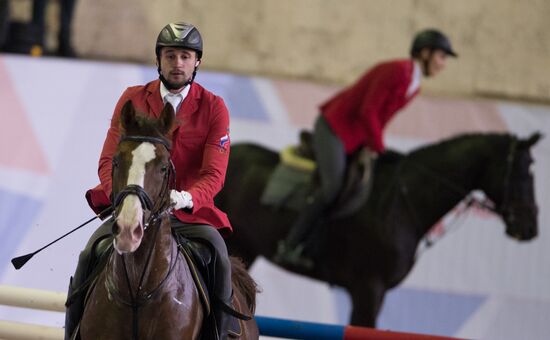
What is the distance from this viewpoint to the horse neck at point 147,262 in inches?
143

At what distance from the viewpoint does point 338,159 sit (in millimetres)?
7203

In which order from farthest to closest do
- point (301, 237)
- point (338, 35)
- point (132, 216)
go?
point (338, 35) < point (301, 237) < point (132, 216)

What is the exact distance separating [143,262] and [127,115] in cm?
49

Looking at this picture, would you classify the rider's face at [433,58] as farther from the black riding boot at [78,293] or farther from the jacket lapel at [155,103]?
the black riding boot at [78,293]

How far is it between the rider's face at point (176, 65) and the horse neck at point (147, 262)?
540mm

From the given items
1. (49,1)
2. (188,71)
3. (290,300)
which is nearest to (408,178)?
(290,300)

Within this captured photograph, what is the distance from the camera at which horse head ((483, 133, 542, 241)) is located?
284 inches

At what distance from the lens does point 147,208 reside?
11.1 feet

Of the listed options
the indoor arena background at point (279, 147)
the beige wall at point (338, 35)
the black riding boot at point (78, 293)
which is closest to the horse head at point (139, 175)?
the black riding boot at point (78, 293)

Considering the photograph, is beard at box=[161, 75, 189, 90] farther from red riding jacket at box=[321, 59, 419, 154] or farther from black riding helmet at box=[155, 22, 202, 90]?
red riding jacket at box=[321, 59, 419, 154]

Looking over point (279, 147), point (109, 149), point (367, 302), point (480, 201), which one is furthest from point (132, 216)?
point (279, 147)

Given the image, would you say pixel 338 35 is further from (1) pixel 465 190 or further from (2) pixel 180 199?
(2) pixel 180 199

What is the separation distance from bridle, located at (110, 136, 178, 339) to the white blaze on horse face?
26 mm

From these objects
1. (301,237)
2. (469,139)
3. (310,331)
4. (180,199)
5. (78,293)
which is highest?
(180,199)
